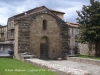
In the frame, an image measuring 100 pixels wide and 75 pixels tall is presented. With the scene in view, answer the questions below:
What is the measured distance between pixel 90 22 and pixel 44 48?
6.99 metres

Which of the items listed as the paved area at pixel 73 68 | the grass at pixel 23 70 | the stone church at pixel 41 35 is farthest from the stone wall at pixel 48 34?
the grass at pixel 23 70

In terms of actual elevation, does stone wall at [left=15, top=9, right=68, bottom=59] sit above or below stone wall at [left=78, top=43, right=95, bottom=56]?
above

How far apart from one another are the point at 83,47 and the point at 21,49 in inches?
508

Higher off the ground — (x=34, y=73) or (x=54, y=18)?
(x=54, y=18)

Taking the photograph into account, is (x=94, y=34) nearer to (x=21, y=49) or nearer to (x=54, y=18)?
(x=54, y=18)

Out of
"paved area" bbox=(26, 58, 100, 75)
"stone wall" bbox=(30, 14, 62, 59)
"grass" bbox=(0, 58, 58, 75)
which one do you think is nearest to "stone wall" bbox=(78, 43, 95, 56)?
"stone wall" bbox=(30, 14, 62, 59)

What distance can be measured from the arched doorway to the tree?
16.0 feet

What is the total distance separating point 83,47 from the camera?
100ft

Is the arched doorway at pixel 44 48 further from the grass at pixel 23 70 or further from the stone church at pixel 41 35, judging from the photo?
the grass at pixel 23 70

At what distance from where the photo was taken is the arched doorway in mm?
22792

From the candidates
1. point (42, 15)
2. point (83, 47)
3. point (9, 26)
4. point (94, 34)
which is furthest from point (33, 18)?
point (9, 26)

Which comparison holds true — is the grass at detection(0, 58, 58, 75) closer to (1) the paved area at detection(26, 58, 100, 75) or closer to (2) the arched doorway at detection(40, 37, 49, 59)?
(1) the paved area at detection(26, 58, 100, 75)

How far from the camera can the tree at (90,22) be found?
2368cm

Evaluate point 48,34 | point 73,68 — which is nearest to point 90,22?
point 48,34
